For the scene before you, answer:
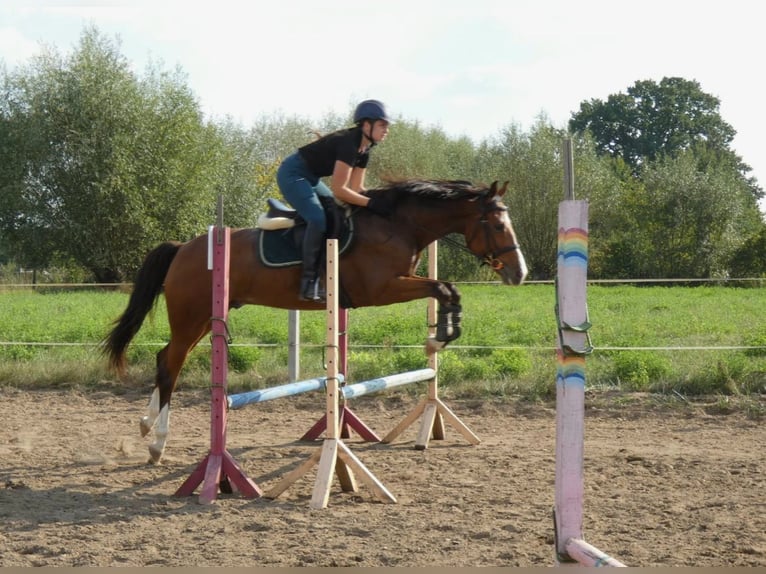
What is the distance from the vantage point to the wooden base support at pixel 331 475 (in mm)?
4820

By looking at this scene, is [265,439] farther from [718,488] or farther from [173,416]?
[718,488]

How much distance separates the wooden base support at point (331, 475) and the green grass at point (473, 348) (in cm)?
236

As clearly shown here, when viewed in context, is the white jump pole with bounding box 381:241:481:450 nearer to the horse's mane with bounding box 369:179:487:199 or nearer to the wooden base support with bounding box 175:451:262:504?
the horse's mane with bounding box 369:179:487:199

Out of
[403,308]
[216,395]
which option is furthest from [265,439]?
[403,308]

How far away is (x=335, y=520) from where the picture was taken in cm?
448

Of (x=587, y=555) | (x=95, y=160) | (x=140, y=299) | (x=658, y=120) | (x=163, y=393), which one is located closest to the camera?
(x=587, y=555)

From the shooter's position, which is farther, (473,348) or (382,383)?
(473,348)

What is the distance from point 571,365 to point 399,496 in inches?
94.2

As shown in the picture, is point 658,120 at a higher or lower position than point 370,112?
higher

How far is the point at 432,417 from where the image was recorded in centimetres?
665

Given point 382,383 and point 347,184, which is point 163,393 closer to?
point 382,383

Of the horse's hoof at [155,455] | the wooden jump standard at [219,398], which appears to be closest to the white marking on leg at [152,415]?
the horse's hoof at [155,455]

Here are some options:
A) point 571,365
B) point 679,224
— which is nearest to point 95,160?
point 679,224

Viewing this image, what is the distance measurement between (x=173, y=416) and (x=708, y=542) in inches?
215
